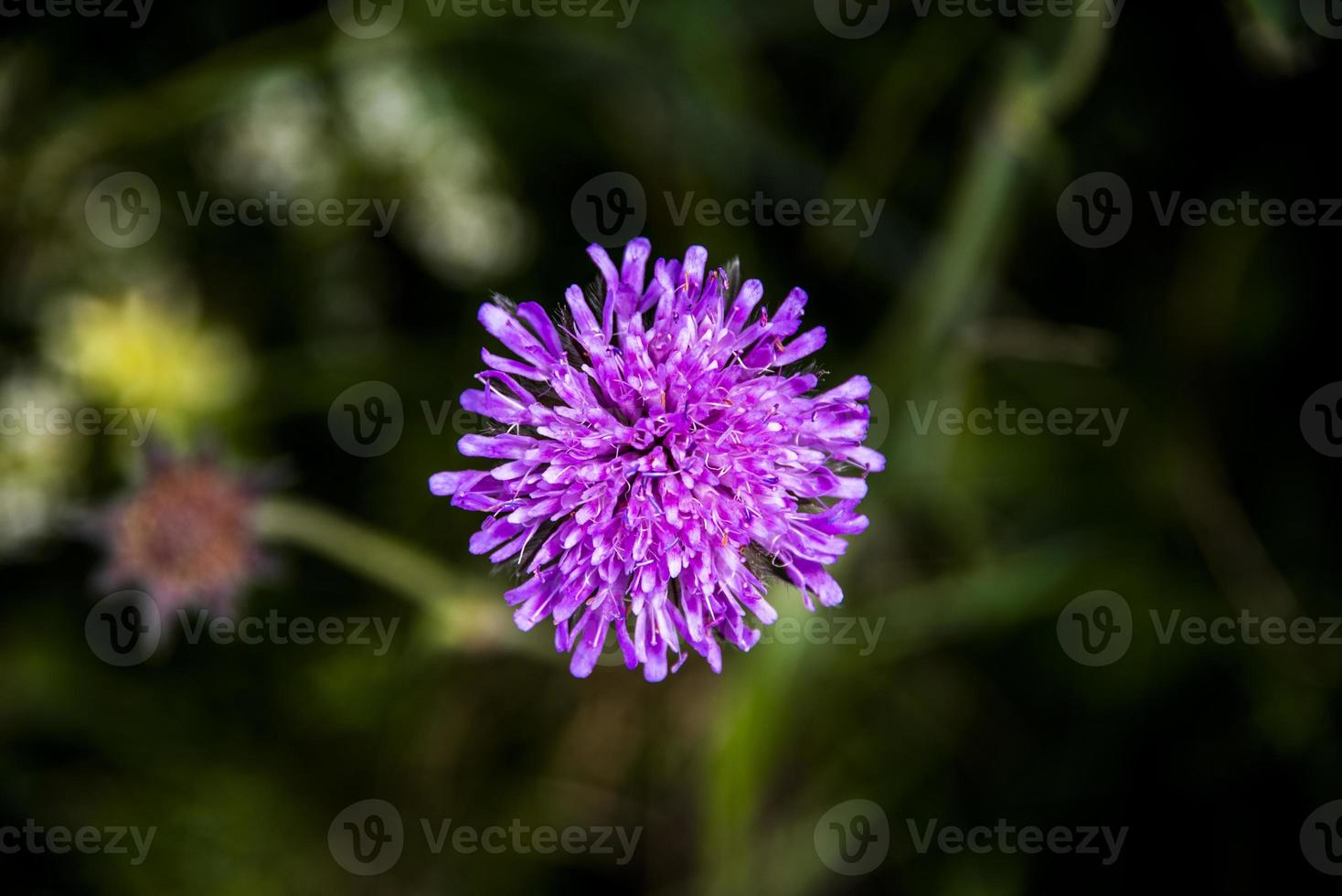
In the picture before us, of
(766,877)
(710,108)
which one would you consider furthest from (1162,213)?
(766,877)

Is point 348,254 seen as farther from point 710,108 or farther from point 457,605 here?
point 457,605

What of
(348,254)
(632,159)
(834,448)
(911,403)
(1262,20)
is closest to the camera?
(834,448)
